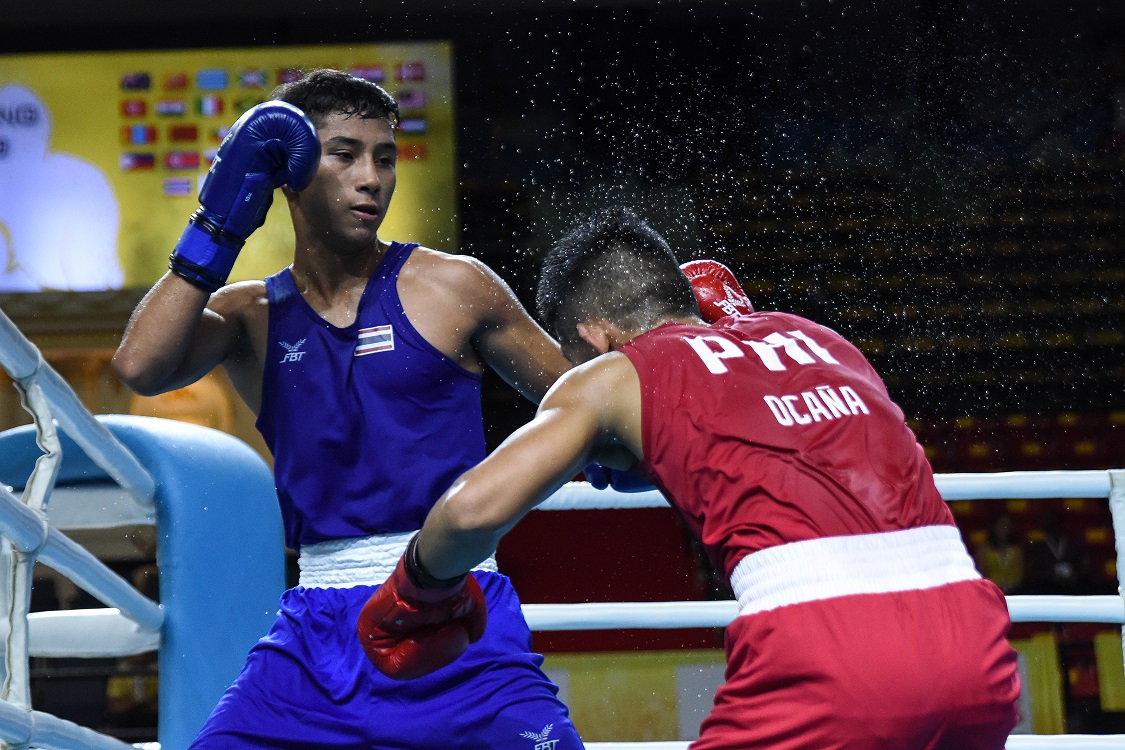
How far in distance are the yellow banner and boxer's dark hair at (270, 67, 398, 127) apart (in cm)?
447

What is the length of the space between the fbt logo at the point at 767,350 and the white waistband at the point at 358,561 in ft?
1.74

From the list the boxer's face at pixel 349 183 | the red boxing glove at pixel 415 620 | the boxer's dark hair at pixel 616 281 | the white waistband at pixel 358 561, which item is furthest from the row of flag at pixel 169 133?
the red boxing glove at pixel 415 620

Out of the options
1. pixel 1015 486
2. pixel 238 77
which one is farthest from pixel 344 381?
pixel 238 77

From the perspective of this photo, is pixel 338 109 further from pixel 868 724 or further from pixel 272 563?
pixel 868 724

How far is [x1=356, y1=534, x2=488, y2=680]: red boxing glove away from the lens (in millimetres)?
1570

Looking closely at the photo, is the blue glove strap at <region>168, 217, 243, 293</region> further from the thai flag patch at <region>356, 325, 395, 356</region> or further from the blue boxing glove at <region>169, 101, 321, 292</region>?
the thai flag patch at <region>356, 325, 395, 356</region>

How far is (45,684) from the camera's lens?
610 centimetres

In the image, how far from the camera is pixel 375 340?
1.99 meters

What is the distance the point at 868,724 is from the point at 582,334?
25.1 inches

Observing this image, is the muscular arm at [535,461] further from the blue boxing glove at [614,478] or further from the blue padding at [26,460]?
the blue padding at [26,460]

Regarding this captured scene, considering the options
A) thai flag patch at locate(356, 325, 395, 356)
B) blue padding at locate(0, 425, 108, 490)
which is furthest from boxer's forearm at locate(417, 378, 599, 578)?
blue padding at locate(0, 425, 108, 490)

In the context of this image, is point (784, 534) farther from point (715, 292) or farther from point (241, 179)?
point (241, 179)

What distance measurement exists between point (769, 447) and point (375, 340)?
0.72 m

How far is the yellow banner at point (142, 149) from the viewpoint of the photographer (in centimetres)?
661
